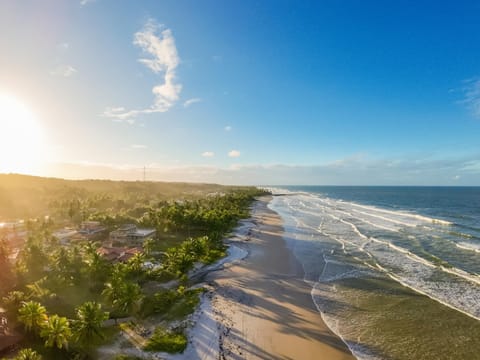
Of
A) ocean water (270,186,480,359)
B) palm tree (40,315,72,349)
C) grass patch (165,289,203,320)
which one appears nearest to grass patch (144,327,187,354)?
grass patch (165,289,203,320)

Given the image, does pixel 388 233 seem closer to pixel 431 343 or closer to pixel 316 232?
pixel 316 232

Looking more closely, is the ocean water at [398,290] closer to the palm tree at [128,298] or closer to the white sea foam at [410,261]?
the white sea foam at [410,261]

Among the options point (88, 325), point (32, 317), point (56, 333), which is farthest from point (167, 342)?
point (32, 317)

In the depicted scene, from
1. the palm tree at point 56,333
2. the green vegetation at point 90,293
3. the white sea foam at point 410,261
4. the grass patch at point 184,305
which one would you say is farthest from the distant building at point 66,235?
the white sea foam at point 410,261

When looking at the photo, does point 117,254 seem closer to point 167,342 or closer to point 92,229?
point 167,342

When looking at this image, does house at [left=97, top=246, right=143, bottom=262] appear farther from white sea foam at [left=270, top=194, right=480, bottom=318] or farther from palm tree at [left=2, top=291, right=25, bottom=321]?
white sea foam at [left=270, top=194, right=480, bottom=318]
